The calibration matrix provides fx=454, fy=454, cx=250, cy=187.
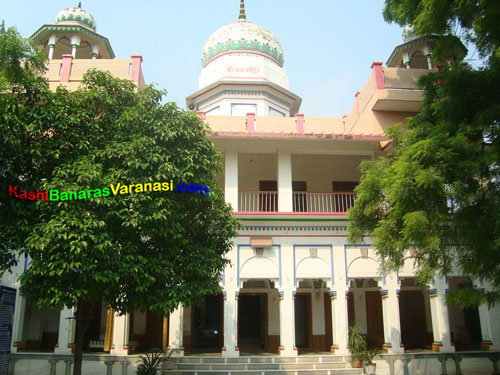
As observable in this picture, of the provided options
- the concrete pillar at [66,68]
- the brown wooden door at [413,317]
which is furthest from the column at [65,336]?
the brown wooden door at [413,317]

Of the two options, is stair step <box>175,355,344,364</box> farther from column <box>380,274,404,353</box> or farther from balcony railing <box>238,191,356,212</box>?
balcony railing <box>238,191,356,212</box>

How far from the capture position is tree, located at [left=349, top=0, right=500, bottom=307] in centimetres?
796

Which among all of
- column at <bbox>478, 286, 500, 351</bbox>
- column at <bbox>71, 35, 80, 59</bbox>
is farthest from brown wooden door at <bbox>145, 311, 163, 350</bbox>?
column at <bbox>71, 35, 80, 59</bbox>

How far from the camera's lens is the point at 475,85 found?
28.0 feet

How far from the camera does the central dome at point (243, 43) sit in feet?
72.0

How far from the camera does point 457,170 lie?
8156 mm

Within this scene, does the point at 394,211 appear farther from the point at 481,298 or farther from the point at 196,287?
the point at 196,287

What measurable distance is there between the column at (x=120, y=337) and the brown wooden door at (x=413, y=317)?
9.58m

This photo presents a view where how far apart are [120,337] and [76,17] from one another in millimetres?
13541

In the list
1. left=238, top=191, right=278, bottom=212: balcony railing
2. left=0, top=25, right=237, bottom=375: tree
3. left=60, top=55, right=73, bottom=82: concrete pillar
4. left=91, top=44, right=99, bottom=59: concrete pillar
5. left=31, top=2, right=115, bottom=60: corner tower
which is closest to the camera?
left=0, top=25, right=237, bottom=375: tree

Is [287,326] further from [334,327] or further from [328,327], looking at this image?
[328,327]

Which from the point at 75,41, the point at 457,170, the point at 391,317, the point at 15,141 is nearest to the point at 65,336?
the point at 15,141

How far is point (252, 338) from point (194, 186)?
382 inches

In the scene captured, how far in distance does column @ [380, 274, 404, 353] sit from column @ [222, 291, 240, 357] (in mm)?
4473
